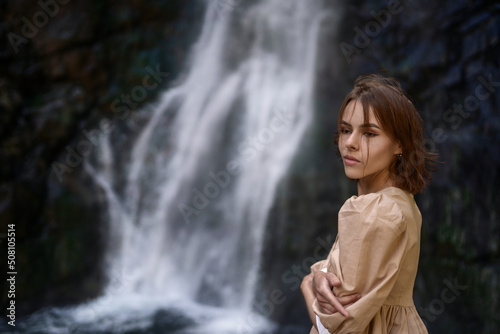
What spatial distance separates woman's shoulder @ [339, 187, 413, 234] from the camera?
985mm

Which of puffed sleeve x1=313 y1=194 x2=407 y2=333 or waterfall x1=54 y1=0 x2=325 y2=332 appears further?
waterfall x1=54 y1=0 x2=325 y2=332

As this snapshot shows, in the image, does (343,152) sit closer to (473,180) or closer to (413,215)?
(413,215)

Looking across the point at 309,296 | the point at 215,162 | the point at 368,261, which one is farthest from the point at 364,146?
the point at 215,162

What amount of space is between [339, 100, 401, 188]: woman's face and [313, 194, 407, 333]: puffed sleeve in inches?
6.2

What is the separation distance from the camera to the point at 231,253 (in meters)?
5.06

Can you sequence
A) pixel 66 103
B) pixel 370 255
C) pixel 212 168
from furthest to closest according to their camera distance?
pixel 66 103, pixel 212 168, pixel 370 255

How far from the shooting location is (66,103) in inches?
228

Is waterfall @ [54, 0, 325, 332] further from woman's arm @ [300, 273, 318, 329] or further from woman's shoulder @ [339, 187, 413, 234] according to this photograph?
woman's shoulder @ [339, 187, 413, 234]

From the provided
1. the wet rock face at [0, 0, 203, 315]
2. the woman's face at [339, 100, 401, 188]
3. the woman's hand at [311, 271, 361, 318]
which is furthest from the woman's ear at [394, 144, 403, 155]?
the wet rock face at [0, 0, 203, 315]

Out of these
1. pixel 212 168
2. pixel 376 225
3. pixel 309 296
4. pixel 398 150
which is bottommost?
pixel 309 296

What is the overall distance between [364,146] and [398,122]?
0.11 metres

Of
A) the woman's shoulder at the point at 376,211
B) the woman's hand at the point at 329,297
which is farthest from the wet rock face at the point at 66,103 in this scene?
the woman's shoulder at the point at 376,211

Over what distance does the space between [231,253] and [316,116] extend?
1906mm

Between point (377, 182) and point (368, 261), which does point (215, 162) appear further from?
point (368, 261)
